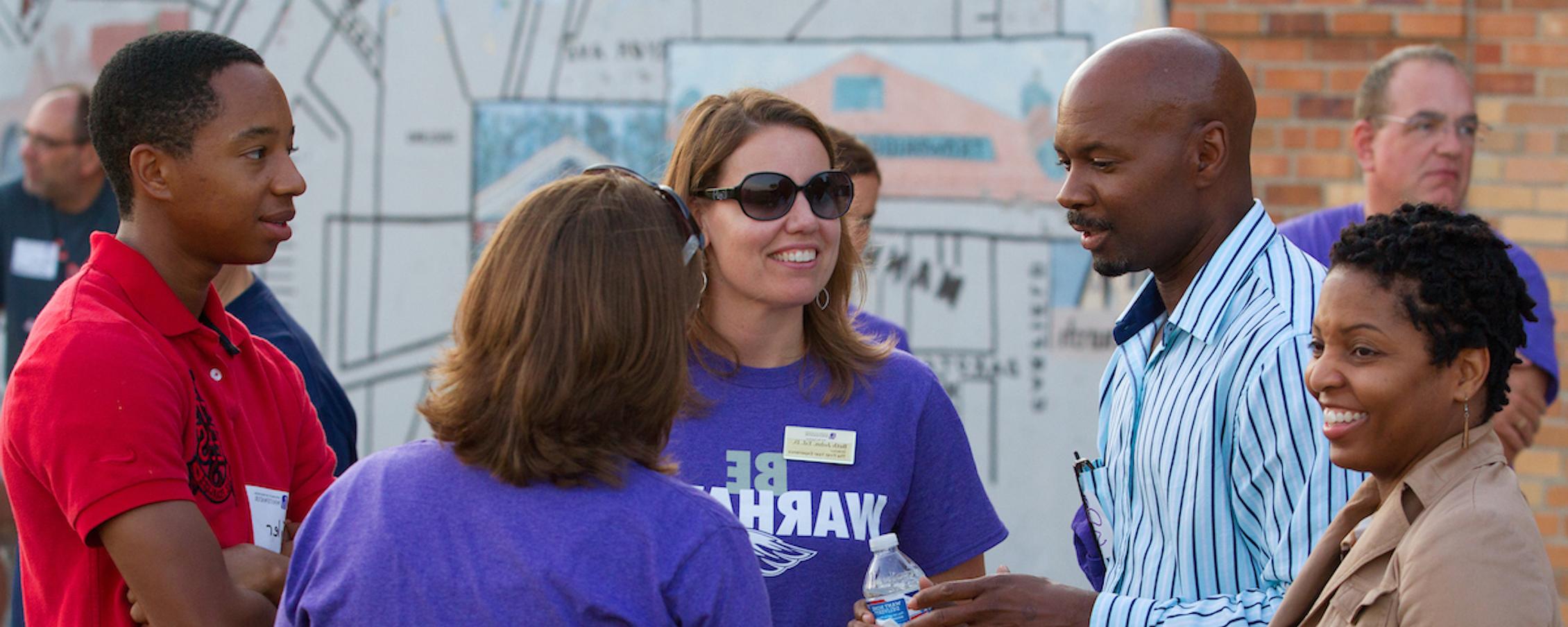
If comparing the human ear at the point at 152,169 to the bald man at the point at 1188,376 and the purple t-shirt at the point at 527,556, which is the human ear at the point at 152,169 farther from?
the bald man at the point at 1188,376

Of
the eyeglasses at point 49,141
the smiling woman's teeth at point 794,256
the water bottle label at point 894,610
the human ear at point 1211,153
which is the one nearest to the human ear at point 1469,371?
the human ear at point 1211,153

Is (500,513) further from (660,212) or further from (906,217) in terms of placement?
(906,217)

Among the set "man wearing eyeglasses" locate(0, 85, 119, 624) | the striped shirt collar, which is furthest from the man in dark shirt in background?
"man wearing eyeglasses" locate(0, 85, 119, 624)

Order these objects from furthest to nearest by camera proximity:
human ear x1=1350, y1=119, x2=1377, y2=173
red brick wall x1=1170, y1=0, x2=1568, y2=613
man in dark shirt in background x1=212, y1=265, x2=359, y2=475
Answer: red brick wall x1=1170, y1=0, x2=1568, y2=613, human ear x1=1350, y1=119, x2=1377, y2=173, man in dark shirt in background x1=212, y1=265, x2=359, y2=475

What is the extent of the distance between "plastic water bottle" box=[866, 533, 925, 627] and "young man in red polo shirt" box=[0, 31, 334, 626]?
1.02m

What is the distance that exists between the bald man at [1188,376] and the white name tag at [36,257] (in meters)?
4.75

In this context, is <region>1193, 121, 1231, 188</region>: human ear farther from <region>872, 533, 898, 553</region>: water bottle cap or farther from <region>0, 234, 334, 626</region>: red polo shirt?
<region>0, 234, 334, 626</region>: red polo shirt

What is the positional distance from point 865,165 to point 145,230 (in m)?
2.49

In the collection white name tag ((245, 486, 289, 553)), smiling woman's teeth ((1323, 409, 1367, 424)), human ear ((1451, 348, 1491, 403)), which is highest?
human ear ((1451, 348, 1491, 403))

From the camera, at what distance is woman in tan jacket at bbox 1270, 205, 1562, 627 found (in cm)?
211

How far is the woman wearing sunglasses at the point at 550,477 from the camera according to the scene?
1842mm

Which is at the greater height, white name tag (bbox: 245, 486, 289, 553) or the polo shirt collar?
the polo shirt collar

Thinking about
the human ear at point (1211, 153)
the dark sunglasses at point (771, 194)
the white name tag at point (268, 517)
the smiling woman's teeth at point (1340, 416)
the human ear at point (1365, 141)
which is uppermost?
the human ear at point (1365, 141)

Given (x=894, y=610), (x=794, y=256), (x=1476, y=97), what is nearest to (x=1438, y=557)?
(x=894, y=610)
